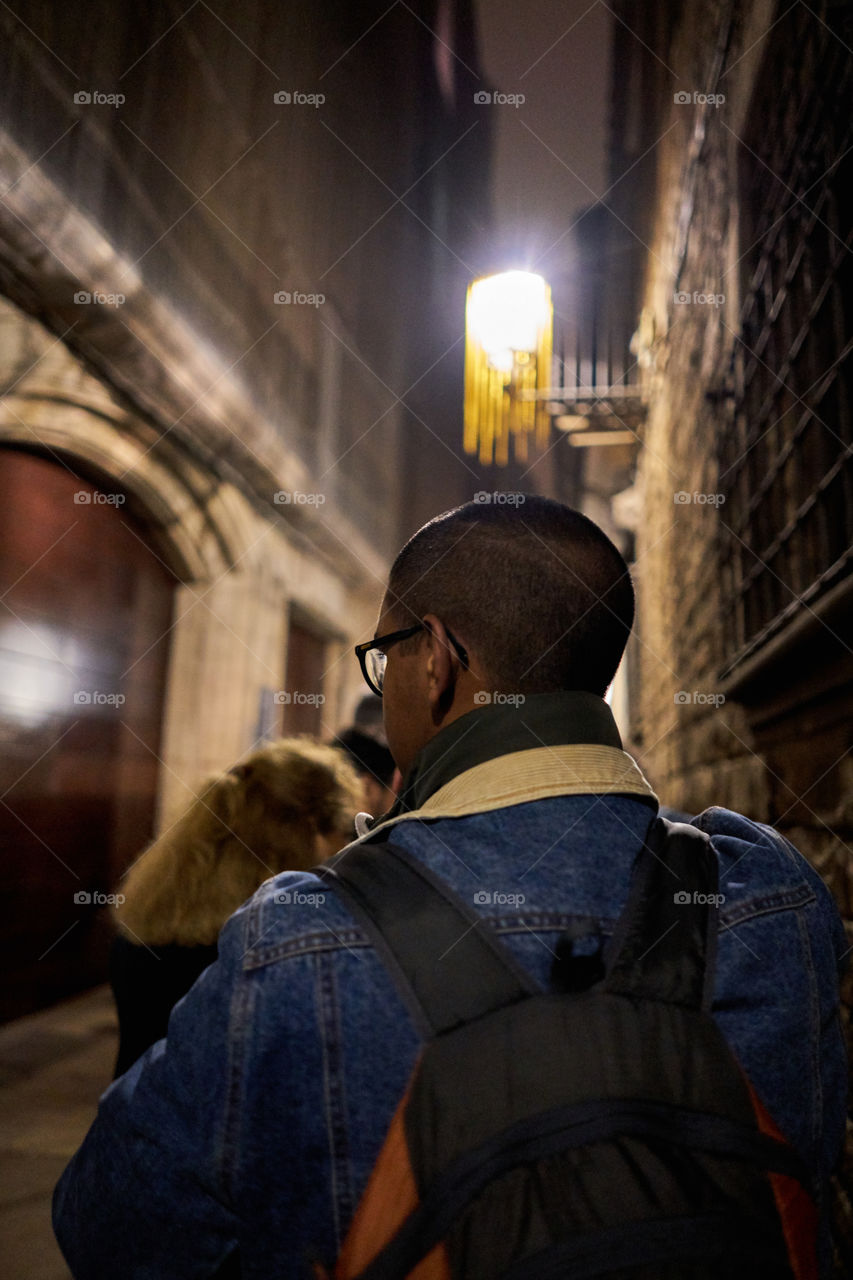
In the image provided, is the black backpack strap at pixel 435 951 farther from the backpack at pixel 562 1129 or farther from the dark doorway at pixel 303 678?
the dark doorway at pixel 303 678

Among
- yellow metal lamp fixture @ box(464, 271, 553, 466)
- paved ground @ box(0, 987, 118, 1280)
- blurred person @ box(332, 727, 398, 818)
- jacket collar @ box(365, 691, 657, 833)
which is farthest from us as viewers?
yellow metal lamp fixture @ box(464, 271, 553, 466)

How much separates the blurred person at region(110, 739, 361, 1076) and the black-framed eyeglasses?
112 cm

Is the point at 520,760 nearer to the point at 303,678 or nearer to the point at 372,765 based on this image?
the point at 372,765

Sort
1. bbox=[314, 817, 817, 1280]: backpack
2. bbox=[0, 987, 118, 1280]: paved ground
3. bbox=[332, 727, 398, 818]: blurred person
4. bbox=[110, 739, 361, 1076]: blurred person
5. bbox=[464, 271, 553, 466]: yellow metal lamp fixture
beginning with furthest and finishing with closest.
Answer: bbox=[464, 271, 553, 466]: yellow metal lamp fixture < bbox=[332, 727, 398, 818]: blurred person < bbox=[0, 987, 118, 1280]: paved ground < bbox=[110, 739, 361, 1076]: blurred person < bbox=[314, 817, 817, 1280]: backpack

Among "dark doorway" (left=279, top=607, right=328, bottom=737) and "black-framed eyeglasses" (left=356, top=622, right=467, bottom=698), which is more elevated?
"dark doorway" (left=279, top=607, right=328, bottom=737)

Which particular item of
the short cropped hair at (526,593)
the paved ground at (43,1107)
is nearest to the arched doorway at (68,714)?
the paved ground at (43,1107)

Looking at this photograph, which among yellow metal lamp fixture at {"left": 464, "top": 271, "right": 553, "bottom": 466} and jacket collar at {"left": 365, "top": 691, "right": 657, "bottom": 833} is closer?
jacket collar at {"left": 365, "top": 691, "right": 657, "bottom": 833}

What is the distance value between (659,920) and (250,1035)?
0.39 metres

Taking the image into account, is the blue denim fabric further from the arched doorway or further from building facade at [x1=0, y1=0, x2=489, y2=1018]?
the arched doorway

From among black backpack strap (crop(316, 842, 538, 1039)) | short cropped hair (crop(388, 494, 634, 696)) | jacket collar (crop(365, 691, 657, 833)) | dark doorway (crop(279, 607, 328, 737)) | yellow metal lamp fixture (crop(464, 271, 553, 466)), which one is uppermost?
yellow metal lamp fixture (crop(464, 271, 553, 466))

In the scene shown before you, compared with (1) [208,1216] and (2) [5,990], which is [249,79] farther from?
(1) [208,1216]

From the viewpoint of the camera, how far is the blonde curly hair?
202cm

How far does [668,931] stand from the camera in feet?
Answer: 2.53

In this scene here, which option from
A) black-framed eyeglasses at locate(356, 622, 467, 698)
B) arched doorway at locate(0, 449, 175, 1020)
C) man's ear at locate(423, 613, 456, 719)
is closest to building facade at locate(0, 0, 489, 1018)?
arched doorway at locate(0, 449, 175, 1020)
